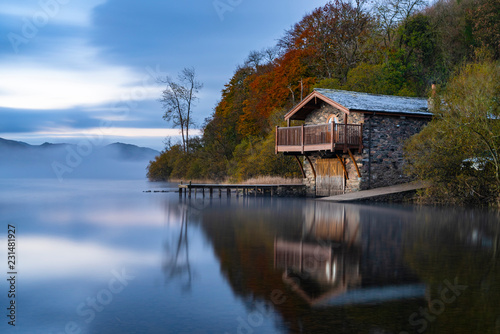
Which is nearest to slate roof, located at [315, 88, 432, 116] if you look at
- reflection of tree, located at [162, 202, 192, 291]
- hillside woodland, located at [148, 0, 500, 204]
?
hillside woodland, located at [148, 0, 500, 204]

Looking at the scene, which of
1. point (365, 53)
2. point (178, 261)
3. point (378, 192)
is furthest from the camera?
point (365, 53)

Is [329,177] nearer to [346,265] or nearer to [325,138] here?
[325,138]

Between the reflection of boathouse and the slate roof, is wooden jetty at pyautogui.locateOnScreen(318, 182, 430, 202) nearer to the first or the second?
the slate roof

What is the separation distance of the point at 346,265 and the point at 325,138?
21.5 m

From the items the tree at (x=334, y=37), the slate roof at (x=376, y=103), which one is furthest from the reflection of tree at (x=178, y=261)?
the tree at (x=334, y=37)

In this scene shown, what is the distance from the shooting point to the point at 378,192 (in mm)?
30250

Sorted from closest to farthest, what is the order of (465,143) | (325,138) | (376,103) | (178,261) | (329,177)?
(178,261) < (465,143) < (325,138) < (376,103) < (329,177)

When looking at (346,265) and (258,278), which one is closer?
(258,278)

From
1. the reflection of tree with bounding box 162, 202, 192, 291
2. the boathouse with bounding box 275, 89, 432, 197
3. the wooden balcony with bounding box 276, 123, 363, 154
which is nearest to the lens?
the reflection of tree with bounding box 162, 202, 192, 291

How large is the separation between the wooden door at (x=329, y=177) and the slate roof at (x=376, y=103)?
13.6 feet

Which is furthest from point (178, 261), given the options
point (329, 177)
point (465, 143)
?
point (329, 177)

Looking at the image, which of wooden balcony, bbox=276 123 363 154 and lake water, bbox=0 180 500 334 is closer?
lake water, bbox=0 180 500 334

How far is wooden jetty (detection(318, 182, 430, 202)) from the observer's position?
98.1 ft

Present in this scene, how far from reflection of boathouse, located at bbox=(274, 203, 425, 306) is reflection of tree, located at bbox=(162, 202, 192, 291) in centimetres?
180
